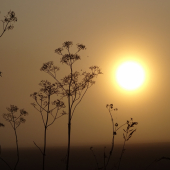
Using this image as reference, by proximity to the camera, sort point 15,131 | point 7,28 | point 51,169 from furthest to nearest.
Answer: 1. point 51,169
2. point 15,131
3. point 7,28

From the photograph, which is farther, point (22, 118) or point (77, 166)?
point (77, 166)

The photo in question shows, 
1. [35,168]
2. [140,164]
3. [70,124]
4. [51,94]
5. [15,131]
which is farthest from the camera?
[140,164]

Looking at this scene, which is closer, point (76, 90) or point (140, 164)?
point (76, 90)

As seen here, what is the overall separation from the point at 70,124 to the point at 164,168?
4635 cm

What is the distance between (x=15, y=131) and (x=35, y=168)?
133ft

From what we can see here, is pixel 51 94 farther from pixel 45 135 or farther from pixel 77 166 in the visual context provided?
pixel 77 166

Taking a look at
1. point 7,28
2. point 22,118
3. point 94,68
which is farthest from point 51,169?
point 7,28

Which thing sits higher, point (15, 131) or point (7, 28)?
point (7, 28)

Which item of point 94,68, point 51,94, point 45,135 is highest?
point 94,68

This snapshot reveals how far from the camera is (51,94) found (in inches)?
584

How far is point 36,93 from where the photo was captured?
15.5 m

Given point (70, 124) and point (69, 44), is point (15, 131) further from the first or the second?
point (69, 44)

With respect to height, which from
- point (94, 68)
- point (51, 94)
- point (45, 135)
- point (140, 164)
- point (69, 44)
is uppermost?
point (69, 44)

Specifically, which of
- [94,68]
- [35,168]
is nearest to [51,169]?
[35,168]
